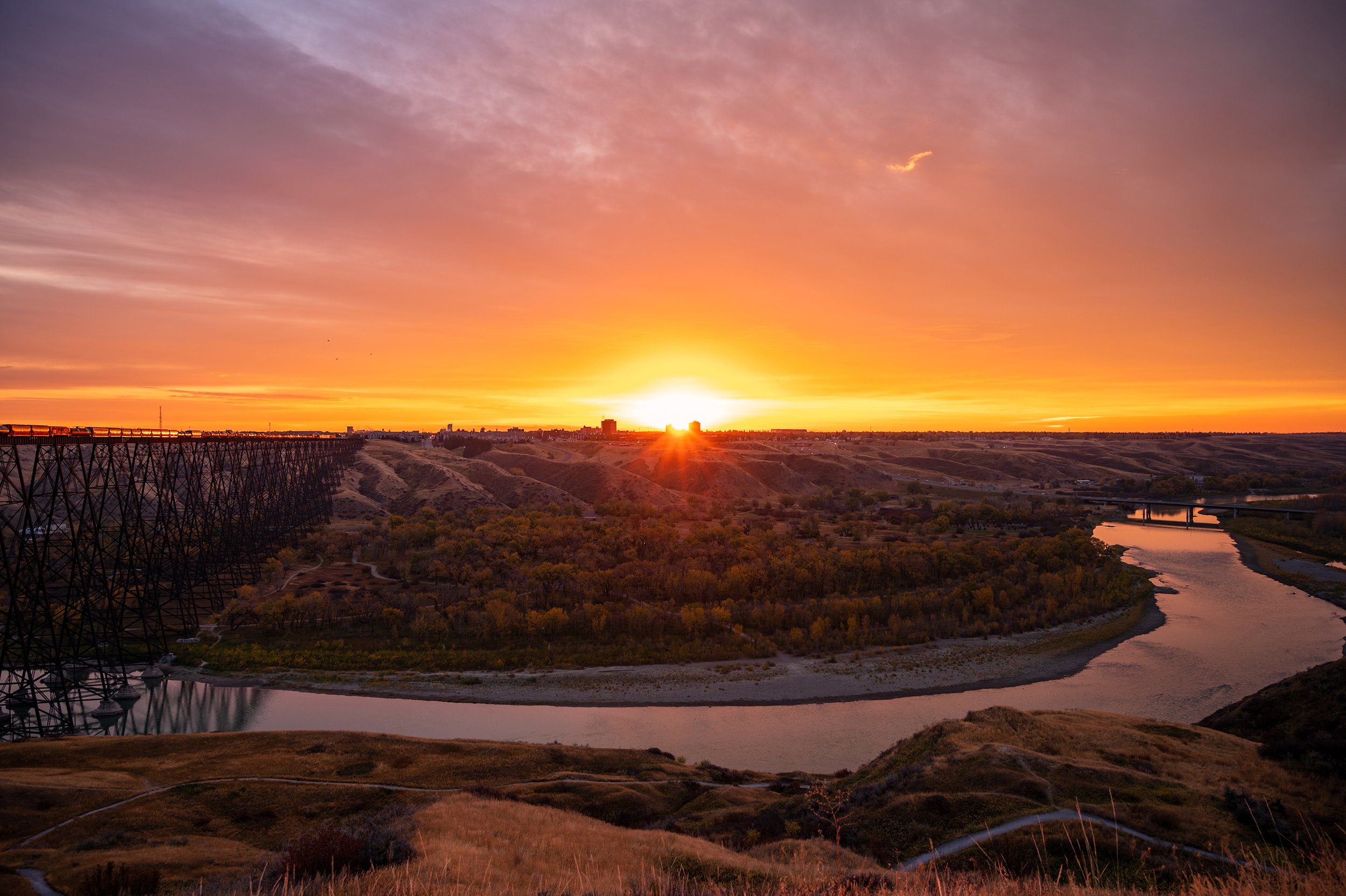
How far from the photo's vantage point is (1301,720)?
21.2 m

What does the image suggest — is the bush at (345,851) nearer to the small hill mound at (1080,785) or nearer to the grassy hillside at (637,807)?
the grassy hillside at (637,807)

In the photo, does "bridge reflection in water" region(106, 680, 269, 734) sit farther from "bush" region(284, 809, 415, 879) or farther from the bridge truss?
"bush" region(284, 809, 415, 879)

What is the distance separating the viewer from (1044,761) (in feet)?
58.0

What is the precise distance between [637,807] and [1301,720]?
21.5 meters

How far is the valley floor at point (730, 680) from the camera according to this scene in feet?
105

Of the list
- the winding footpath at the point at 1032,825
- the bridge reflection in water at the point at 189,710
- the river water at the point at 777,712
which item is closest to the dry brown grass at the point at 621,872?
the winding footpath at the point at 1032,825

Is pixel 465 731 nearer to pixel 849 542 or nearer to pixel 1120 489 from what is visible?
pixel 849 542

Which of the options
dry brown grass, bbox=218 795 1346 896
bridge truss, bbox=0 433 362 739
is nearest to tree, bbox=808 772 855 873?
dry brown grass, bbox=218 795 1346 896

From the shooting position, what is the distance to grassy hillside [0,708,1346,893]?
1186cm

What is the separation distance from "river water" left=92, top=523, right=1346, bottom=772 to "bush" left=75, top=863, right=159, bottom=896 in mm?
15657

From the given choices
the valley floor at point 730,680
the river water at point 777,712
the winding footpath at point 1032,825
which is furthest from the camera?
the valley floor at point 730,680

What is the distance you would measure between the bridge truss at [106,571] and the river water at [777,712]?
3.15 meters

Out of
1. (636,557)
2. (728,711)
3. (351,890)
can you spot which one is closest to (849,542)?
(636,557)

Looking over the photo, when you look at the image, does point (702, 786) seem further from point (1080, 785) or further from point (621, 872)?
point (621, 872)
